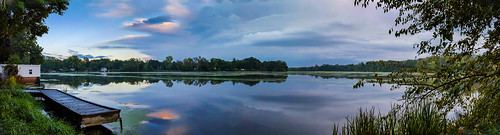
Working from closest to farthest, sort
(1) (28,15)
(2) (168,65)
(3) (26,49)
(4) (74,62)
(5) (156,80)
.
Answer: (1) (28,15) < (3) (26,49) < (5) (156,80) < (4) (74,62) < (2) (168,65)

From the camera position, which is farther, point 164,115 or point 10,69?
point 10,69

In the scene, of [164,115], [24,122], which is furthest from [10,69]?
[24,122]

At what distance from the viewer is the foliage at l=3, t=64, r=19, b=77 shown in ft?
69.5

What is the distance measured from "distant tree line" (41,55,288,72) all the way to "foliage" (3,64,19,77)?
85188 millimetres

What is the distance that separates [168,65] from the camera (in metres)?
118

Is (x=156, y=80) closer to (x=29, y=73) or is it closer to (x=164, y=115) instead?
(x=29, y=73)

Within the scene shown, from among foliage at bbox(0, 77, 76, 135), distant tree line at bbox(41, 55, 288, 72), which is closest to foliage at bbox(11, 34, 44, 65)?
foliage at bbox(0, 77, 76, 135)

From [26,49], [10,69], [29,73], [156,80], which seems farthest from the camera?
[156,80]

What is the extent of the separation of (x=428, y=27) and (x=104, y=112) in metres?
9.16

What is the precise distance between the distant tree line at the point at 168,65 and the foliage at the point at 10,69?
85.2m

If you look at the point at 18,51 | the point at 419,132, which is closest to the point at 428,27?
the point at 419,132

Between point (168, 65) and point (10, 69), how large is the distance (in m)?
98.6

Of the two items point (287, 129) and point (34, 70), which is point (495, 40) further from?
point (34, 70)

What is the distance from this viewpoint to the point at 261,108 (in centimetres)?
1377
